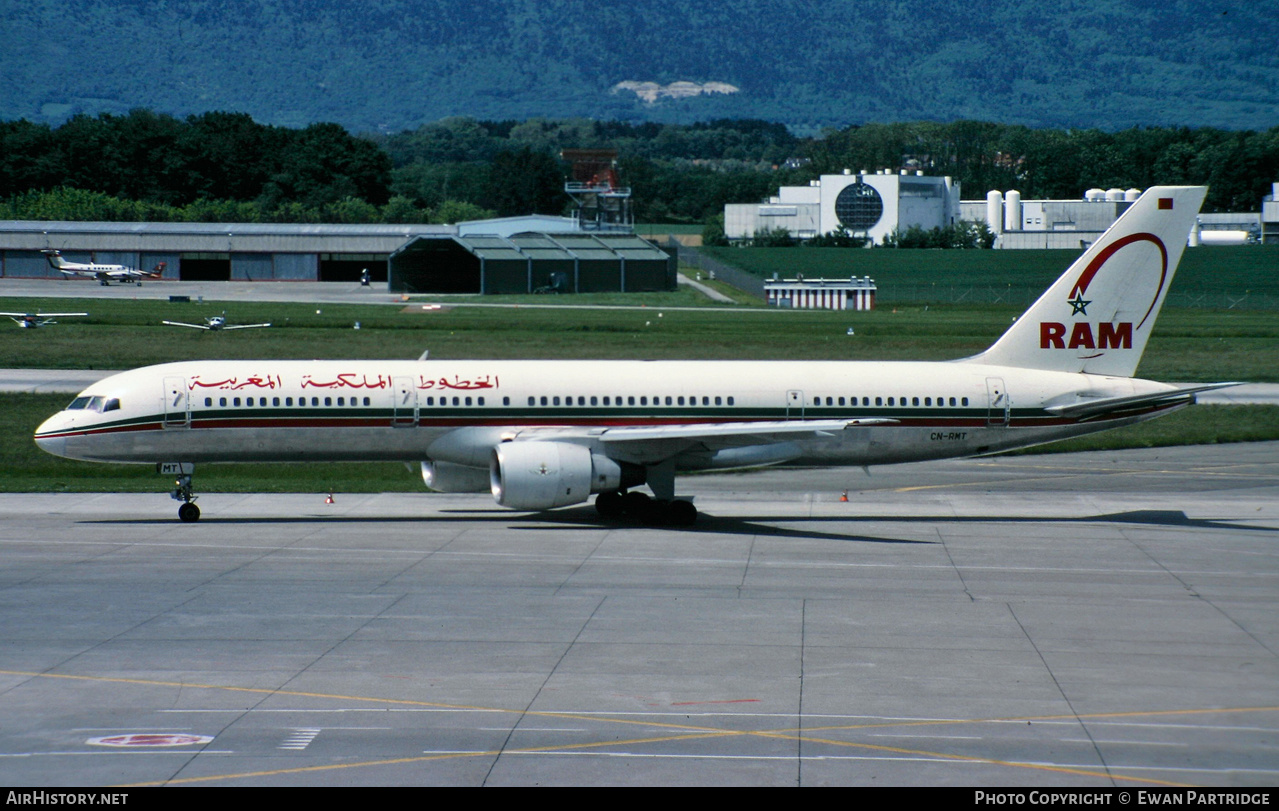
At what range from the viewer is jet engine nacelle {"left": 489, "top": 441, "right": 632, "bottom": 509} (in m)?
32.3

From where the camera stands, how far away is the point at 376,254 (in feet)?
486

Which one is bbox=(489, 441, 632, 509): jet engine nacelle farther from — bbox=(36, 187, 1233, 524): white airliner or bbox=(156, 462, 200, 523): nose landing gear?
bbox=(156, 462, 200, 523): nose landing gear

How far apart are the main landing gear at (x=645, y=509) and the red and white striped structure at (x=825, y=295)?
81377 mm

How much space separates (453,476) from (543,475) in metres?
3.83

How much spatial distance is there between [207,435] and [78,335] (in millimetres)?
47448

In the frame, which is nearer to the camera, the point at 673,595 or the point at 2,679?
the point at 2,679

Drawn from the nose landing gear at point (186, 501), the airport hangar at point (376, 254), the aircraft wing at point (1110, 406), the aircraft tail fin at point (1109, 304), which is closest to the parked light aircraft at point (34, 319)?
the airport hangar at point (376, 254)

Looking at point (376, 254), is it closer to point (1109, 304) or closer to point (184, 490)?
point (184, 490)

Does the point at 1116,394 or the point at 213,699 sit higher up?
the point at 1116,394

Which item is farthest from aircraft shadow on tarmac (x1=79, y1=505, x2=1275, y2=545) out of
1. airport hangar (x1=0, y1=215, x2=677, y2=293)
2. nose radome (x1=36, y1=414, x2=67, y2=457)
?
airport hangar (x1=0, y1=215, x2=677, y2=293)
